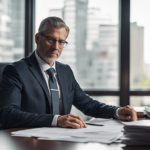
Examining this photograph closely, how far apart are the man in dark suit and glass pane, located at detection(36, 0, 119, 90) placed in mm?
1430

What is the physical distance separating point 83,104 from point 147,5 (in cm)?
220

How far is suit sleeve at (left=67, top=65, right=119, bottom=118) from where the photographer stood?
1.51 meters

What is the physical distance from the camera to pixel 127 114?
1.38 metres

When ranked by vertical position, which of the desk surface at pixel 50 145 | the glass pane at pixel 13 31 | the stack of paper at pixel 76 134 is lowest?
the stack of paper at pixel 76 134

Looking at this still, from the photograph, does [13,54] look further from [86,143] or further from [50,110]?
[86,143]

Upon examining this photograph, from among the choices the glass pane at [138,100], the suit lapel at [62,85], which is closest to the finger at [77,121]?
the suit lapel at [62,85]

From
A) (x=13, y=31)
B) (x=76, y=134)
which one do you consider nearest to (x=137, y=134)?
(x=76, y=134)

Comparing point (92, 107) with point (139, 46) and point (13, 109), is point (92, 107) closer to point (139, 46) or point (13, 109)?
point (13, 109)

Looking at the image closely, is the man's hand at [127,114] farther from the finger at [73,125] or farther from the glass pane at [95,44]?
the glass pane at [95,44]

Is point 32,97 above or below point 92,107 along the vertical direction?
above

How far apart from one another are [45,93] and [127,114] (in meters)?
0.56

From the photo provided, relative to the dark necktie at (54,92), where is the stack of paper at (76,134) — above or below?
below

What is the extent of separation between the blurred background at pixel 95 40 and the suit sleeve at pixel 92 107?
56.9 inches

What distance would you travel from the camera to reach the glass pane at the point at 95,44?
3246 mm
